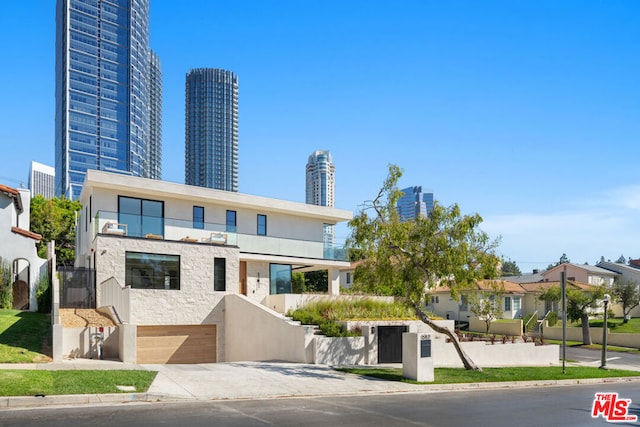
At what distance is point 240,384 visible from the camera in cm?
1605

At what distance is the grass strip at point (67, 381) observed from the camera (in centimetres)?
1266

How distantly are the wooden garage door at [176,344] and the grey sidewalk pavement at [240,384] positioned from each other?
19.3 feet

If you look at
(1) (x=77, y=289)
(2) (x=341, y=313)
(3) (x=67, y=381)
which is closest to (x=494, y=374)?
(2) (x=341, y=313)

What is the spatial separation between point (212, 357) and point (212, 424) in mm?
16499

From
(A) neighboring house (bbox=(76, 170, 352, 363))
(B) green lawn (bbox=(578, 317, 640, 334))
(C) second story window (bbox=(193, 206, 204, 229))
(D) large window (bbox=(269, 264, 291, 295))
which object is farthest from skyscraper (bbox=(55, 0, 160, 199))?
(D) large window (bbox=(269, 264, 291, 295))

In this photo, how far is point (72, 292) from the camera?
81.2 feet

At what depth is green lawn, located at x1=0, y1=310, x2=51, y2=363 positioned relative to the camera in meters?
17.0

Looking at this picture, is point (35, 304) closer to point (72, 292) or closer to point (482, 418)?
point (72, 292)

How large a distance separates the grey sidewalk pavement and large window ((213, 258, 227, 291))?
24.8 ft

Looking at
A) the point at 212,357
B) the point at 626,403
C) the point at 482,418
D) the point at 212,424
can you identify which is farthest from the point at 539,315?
the point at 212,424

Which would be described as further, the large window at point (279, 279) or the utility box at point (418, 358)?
the large window at point (279, 279)

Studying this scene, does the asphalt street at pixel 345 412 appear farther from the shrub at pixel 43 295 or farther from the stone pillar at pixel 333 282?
the stone pillar at pixel 333 282

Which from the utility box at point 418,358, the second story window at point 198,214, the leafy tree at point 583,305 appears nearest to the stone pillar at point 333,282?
the second story window at point 198,214

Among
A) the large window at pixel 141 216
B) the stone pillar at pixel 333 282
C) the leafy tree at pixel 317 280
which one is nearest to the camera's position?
the large window at pixel 141 216
